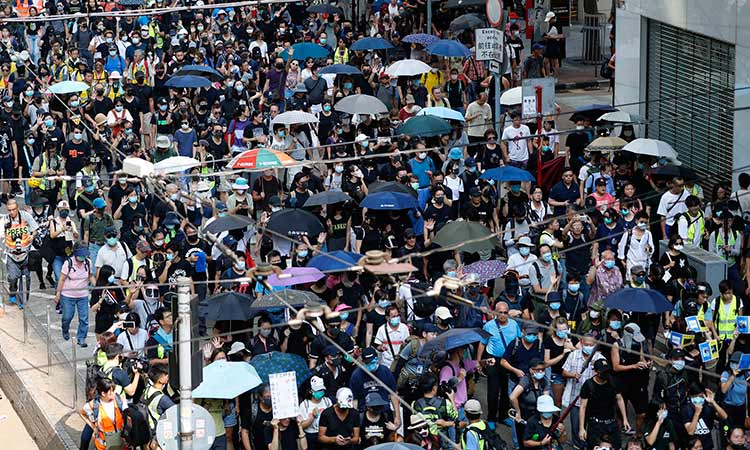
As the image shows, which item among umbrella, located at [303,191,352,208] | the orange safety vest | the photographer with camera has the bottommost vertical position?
the orange safety vest

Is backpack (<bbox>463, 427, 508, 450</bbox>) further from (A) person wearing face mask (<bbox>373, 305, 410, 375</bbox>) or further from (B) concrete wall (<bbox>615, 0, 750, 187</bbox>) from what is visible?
(B) concrete wall (<bbox>615, 0, 750, 187</bbox>)

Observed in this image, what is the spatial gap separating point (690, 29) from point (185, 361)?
562 inches

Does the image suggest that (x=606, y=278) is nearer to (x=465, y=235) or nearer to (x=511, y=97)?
(x=465, y=235)

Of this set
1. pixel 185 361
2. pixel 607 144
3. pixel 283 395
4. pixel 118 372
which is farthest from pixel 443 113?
pixel 185 361

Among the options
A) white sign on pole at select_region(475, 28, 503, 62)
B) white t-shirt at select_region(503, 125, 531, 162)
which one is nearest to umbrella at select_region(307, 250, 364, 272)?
white t-shirt at select_region(503, 125, 531, 162)

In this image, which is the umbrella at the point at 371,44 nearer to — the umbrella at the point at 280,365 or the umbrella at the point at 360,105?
the umbrella at the point at 360,105

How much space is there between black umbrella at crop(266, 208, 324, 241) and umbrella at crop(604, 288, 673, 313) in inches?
181

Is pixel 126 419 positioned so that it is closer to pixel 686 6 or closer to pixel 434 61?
pixel 686 6

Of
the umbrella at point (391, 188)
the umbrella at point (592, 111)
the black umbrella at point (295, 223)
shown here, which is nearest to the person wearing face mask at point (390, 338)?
the black umbrella at point (295, 223)

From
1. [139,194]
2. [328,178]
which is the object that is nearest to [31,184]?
[139,194]

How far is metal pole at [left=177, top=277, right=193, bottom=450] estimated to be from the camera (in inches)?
596

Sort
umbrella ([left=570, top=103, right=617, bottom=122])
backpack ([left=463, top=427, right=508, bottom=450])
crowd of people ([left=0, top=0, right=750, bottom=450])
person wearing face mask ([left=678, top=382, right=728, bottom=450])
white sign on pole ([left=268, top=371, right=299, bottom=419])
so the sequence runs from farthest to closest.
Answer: umbrella ([left=570, top=103, right=617, bottom=122]) < crowd of people ([left=0, top=0, right=750, bottom=450]) < person wearing face mask ([left=678, top=382, right=728, bottom=450]) < white sign on pole ([left=268, top=371, right=299, bottom=419]) < backpack ([left=463, top=427, right=508, bottom=450])

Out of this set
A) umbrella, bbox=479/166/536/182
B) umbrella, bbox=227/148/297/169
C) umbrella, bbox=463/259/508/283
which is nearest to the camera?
umbrella, bbox=463/259/508/283

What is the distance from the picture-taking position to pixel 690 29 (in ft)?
87.6
